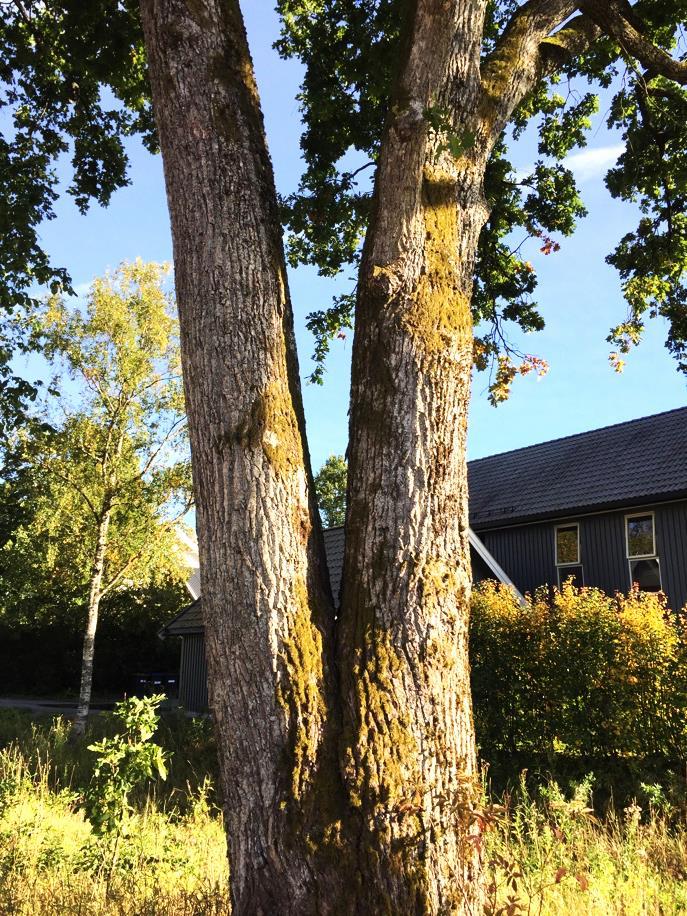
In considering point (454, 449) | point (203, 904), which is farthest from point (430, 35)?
point (203, 904)

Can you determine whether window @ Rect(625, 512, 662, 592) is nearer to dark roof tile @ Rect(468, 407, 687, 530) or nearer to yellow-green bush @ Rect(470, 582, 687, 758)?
dark roof tile @ Rect(468, 407, 687, 530)

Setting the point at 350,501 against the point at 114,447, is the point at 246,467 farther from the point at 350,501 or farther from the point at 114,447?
the point at 114,447

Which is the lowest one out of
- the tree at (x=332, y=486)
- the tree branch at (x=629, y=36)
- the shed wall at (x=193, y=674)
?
the shed wall at (x=193, y=674)

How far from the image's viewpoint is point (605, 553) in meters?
19.0

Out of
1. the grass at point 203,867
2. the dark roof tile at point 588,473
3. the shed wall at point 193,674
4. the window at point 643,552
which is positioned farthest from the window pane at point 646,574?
the shed wall at point 193,674

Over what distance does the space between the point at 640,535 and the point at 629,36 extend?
48.5ft

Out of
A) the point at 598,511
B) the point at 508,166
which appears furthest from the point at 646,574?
the point at 508,166

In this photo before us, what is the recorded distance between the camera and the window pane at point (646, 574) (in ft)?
59.0

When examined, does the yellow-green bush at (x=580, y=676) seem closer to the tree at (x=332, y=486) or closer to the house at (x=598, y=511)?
the house at (x=598, y=511)

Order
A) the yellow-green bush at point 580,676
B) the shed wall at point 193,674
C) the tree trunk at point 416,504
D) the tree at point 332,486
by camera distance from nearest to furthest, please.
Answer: the tree trunk at point 416,504
the yellow-green bush at point 580,676
the shed wall at point 193,674
the tree at point 332,486

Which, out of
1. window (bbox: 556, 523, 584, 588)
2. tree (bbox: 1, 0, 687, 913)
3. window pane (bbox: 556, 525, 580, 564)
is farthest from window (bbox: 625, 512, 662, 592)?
tree (bbox: 1, 0, 687, 913)

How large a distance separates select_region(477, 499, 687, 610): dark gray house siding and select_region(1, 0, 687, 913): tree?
15.5 m

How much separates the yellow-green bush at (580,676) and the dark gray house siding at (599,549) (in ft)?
24.8

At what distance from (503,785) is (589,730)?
5.39ft
